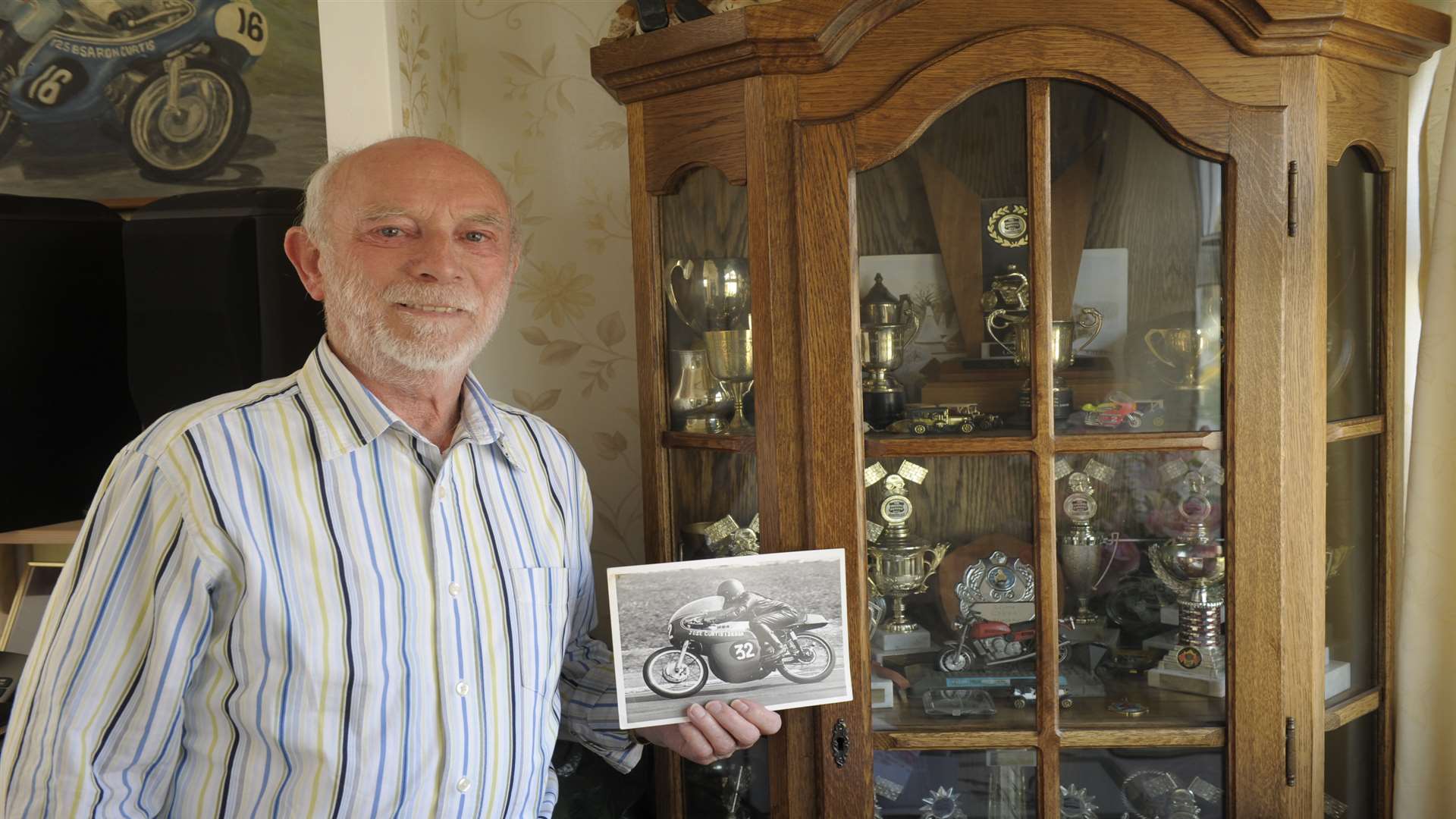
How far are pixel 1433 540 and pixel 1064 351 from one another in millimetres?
556

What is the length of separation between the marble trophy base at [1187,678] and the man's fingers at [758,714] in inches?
18.8

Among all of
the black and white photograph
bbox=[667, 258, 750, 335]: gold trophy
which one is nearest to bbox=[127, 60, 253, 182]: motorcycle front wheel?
bbox=[667, 258, 750, 335]: gold trophy

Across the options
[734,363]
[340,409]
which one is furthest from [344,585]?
[734,363]

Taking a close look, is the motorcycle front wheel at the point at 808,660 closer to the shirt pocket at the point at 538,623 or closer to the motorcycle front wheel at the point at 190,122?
the shirt pocket at the point at 538,623

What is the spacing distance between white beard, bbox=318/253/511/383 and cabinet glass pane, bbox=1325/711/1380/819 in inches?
45.9

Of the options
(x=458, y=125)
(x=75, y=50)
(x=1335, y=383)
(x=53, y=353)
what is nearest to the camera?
(x=1335, y=383)

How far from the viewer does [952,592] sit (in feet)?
4.25

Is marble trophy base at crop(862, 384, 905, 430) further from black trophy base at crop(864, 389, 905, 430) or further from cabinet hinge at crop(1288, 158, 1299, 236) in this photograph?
cabinet hinge at crop(1288, 158, 1299, 236)

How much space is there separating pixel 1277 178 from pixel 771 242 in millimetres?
580

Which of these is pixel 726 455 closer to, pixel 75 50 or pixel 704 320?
pixel 704 320

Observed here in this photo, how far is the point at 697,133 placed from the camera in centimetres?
129

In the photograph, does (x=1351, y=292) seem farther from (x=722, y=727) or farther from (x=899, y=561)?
(x=722, y=727)

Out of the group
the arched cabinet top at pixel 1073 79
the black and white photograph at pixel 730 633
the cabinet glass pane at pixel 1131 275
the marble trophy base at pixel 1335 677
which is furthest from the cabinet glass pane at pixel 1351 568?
the black and white photograph at pixel 730 633

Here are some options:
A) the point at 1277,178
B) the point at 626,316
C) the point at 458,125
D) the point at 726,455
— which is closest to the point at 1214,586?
the point at 1277,178
